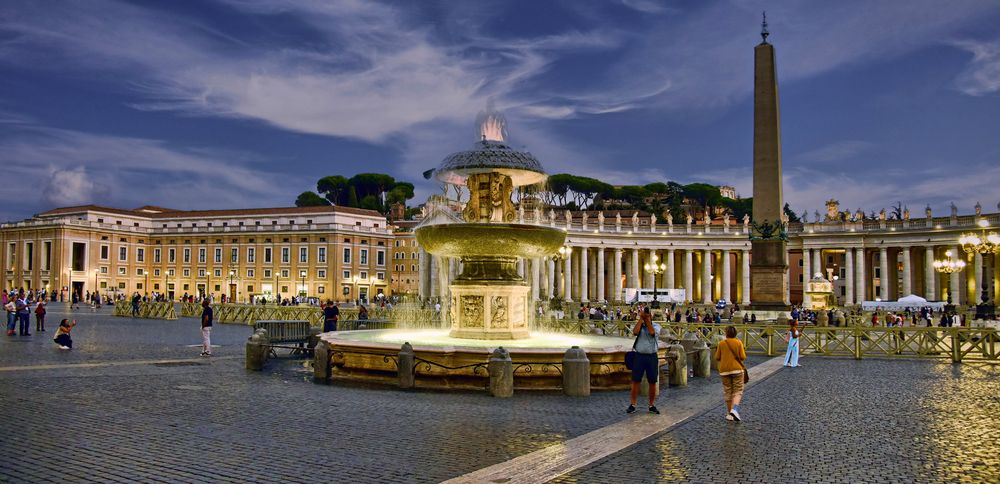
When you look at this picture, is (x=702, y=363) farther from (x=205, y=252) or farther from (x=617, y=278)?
(x=205, y=252)

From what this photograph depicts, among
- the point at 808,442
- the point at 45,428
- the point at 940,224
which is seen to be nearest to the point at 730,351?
the point at 808,442

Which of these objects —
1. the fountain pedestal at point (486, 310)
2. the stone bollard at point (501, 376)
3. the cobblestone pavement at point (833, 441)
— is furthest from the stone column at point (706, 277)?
the stone bollard at point (501, 376)

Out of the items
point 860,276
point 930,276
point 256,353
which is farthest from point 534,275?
point 860,276

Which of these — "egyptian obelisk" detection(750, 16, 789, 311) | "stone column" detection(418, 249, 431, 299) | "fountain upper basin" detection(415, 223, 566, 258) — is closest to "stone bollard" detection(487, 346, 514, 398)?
"fountain upper basin" detection(415, 223, 566, 258)

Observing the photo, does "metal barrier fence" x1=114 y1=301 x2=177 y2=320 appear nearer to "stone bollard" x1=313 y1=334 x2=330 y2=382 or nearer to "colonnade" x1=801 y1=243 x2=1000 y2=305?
"stone bollard" x1=313 y1=334 x2=330 y2=382

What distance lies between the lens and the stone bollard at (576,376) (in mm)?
13672

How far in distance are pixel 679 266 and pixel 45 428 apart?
85.7 meters

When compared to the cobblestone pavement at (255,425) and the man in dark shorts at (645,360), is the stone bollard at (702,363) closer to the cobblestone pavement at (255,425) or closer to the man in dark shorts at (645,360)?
the cobblestone pavement at (255,425)

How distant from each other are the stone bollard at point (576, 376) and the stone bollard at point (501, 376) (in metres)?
1.02

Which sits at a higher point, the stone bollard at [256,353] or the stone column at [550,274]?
the stone column at [550,274]

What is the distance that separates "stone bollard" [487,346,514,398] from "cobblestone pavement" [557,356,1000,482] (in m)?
3.46

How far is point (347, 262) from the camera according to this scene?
9375 centimetres

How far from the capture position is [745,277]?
82188 millimetres

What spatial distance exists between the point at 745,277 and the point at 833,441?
249ft
